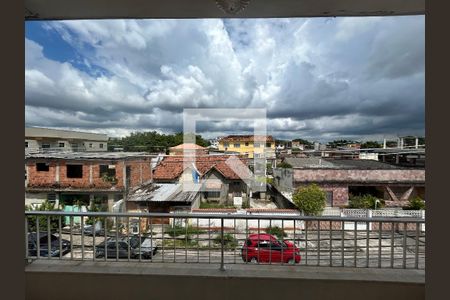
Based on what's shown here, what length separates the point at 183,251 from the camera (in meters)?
2.23

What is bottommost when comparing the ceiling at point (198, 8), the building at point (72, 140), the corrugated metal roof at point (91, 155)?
the corrugated metal roof at point (91, 155)

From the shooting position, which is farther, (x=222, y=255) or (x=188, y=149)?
(x=188, y=149)

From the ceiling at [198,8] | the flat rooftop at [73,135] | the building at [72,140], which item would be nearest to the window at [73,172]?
the building at [72,140]

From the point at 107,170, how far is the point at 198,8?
1.52 meters

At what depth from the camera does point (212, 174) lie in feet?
7.61

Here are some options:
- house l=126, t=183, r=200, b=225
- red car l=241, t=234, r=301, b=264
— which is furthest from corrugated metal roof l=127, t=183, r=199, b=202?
red car l=241, t=234, r=301, b=264

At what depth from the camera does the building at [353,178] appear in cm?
219

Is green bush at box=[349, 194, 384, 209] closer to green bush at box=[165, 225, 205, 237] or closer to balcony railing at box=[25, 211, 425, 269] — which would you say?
balcony railing at box=[25, 211, 425, 269]

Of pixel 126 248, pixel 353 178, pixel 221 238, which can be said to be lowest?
pixel 126 248

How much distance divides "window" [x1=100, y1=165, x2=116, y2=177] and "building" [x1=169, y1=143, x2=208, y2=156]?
A: 52cm

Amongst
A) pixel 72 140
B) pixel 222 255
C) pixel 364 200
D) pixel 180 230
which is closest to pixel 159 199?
pixel 180 230

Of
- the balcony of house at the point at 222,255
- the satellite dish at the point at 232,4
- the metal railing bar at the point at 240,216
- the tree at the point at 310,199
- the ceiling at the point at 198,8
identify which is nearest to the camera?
the satellite dish at the point at 232,4

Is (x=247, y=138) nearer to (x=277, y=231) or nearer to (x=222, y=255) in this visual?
(x=277, y=231)

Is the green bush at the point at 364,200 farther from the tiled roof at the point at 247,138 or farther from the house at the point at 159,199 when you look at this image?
the house at the point at 159,199
